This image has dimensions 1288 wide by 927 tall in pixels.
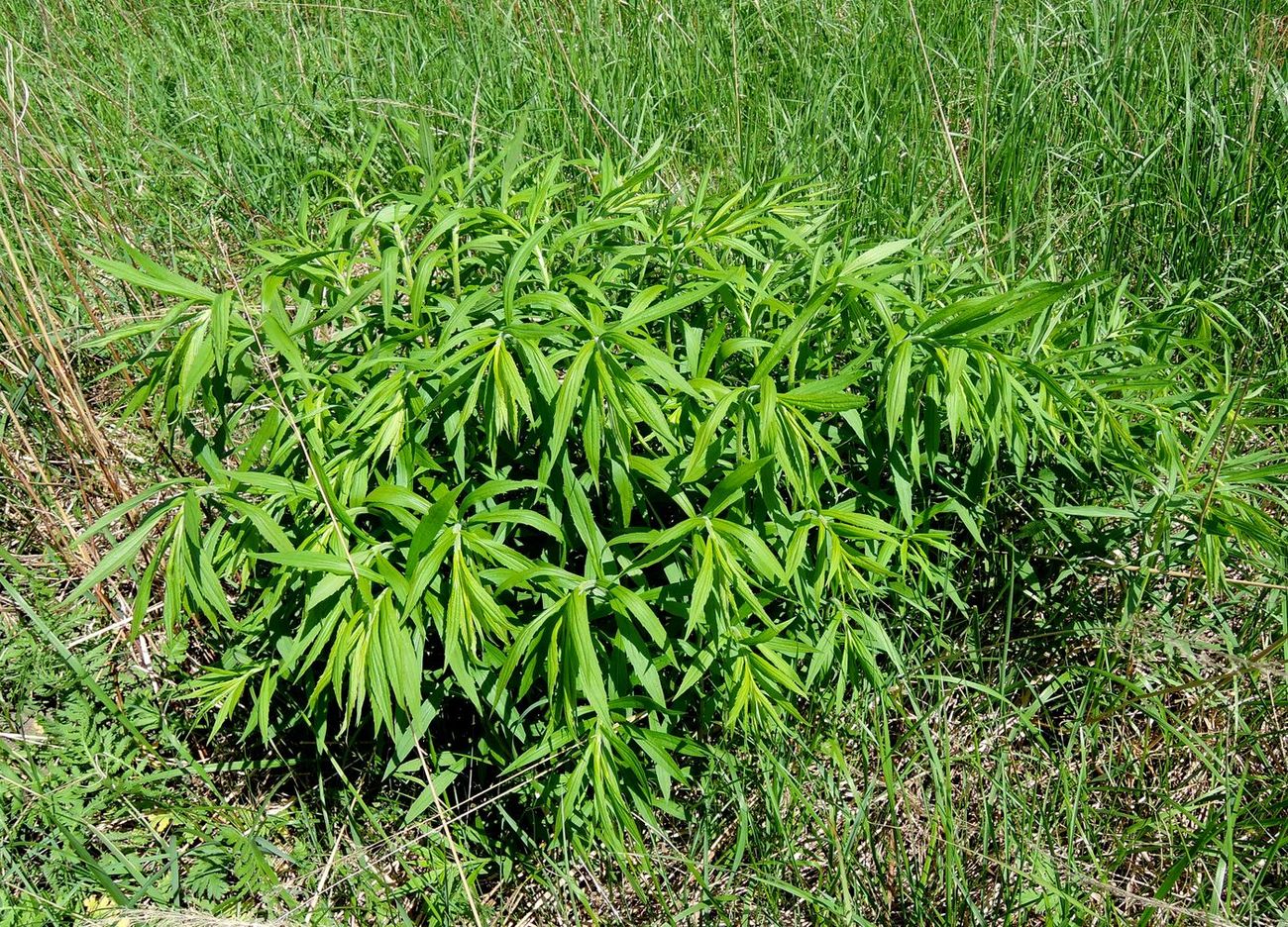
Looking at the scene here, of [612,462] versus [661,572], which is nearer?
[612,462]

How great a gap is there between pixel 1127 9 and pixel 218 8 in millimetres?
3754

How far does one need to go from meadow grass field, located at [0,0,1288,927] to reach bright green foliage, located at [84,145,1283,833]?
0.5 inches

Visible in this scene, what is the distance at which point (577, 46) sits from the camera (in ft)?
13.2

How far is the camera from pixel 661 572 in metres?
2.08

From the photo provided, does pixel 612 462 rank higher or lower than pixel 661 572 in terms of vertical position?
higher

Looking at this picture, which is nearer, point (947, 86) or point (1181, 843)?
point (1181, 843)

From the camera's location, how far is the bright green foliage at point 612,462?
172cm

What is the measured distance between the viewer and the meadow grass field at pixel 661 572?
5.82ft

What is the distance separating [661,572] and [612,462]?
1.34 ft

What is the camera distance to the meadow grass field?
1.77 meters

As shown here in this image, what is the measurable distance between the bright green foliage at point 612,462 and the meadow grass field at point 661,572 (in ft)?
0.05

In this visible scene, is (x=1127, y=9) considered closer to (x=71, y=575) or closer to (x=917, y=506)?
(x=917, y=506)

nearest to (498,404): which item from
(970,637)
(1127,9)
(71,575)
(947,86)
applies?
(970,637)

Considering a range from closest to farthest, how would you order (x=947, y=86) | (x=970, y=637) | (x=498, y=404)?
(x=498, y=404) → (x=970, y=637) → (x=947, y=86)
